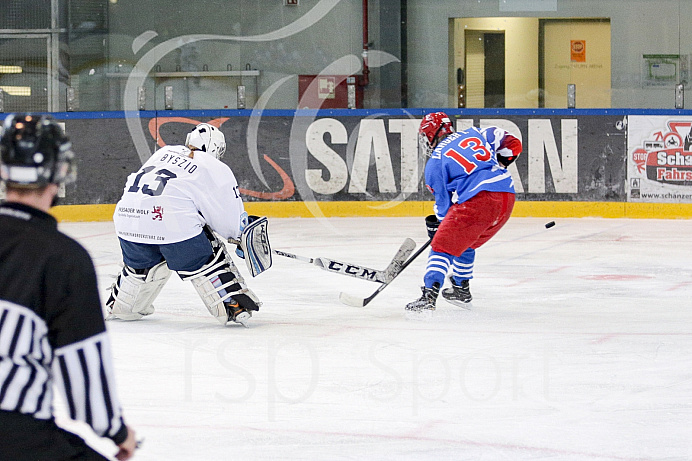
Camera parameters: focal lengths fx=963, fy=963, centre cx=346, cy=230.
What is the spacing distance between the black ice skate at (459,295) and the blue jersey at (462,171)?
0.41 metres

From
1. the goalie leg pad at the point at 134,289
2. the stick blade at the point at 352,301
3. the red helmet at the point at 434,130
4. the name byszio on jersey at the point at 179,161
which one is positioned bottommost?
the stick blade at the point at 352,301

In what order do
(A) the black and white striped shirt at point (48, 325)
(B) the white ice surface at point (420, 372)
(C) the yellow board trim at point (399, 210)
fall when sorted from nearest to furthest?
(A) the black and white striped shirt at point (48, 325) < (B) the white ice surface at point (420, 372) < (C) the yellow board trim at point (399, 210)

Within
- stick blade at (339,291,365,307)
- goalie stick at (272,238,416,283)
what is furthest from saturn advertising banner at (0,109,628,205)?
stick blade at (339,291,365,307)

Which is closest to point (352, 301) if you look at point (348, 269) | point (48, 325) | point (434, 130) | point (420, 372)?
point (348, 269)

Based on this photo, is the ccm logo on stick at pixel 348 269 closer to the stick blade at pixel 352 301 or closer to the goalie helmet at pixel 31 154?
the stick blade at pixel 352 301

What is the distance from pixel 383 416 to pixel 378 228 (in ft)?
18.4

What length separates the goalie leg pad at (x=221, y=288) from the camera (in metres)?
3.95

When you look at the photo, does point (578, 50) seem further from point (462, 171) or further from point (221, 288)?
point (221, 288)

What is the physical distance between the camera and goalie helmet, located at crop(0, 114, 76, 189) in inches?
50.4

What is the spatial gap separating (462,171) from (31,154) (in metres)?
3.19

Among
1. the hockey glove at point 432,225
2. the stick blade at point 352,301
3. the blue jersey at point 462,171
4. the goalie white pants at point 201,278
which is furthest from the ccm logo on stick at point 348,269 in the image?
the goalie white pants at point 201,278

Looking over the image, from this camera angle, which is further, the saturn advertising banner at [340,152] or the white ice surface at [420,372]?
the saturn advertising banner at [340,152]

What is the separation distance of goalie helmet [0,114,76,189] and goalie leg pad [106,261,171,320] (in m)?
2.74

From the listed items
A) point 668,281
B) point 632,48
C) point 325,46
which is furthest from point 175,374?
point 632,48
